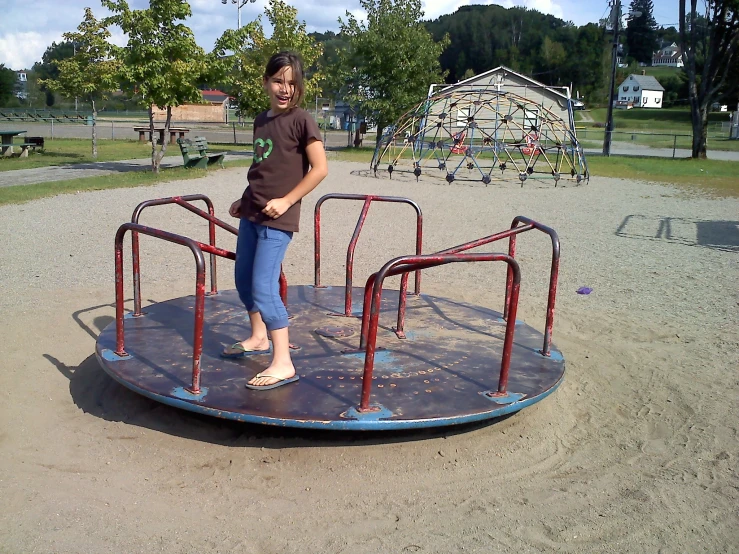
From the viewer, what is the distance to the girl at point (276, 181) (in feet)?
10.5

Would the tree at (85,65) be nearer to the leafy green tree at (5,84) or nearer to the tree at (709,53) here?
the tree at (709,53)

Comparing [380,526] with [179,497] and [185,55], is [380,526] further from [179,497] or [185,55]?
[185,55]

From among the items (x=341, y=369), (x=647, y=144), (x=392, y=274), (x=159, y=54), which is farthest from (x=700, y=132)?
(x=392, y=274)

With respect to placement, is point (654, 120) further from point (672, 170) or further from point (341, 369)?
point (341, 369)

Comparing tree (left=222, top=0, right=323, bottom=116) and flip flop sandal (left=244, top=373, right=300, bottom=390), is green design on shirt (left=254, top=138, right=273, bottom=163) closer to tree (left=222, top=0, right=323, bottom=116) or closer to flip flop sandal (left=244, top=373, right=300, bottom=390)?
flip flop sandal (left=244, top=373, right=300, bottom=390)

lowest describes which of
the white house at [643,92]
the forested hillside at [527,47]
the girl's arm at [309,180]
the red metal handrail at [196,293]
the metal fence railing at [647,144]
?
the red metal handrail at [196,293]

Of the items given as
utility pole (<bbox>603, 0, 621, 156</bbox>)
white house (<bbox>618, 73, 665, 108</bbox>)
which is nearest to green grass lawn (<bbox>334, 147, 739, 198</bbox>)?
utility pole (<bbox>603, 0, 621, 156</bbox>)

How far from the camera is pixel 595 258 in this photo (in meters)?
8.08

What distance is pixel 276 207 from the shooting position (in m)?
3.18

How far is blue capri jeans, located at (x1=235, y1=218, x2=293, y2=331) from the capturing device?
3.35 m

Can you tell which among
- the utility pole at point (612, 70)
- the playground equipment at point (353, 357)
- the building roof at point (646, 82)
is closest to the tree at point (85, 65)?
the playground equipment at point (353, 357)

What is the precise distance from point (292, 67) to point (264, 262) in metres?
0.89

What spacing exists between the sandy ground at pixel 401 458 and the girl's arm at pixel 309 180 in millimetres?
1180

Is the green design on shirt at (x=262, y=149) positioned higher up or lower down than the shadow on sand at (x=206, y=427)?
higher up
